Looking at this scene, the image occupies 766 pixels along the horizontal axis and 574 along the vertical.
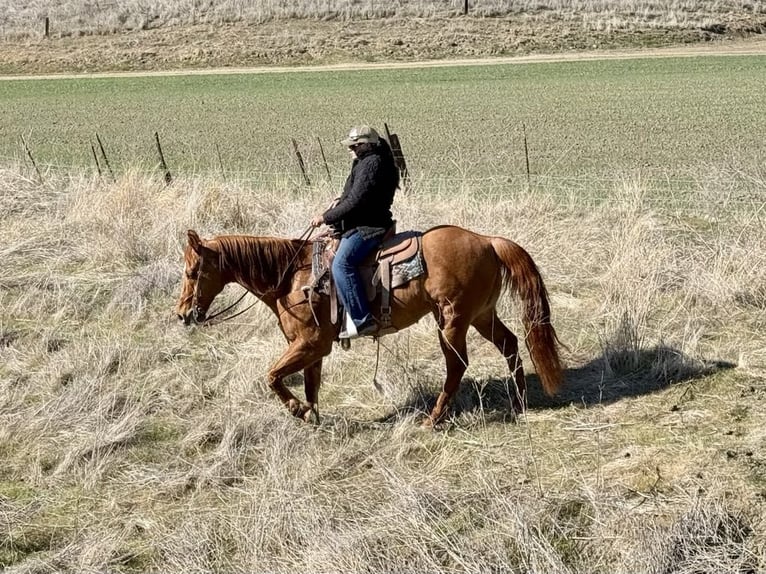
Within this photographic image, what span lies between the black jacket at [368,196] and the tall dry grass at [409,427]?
4.42 feet

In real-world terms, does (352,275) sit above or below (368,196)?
below

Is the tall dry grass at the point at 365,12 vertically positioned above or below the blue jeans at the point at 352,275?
above

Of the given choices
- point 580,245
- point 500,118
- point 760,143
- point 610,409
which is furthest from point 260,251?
point 500,118

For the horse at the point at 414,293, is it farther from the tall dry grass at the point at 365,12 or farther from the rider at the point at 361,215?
the tall dry grass at the point at 365,12

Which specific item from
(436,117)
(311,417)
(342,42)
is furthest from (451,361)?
(342,42)

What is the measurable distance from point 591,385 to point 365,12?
40667mm

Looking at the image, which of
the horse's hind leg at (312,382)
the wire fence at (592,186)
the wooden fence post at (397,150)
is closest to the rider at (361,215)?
the horse's hind leg at (312,382)

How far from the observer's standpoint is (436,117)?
74.8 feet

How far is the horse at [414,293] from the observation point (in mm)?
5836

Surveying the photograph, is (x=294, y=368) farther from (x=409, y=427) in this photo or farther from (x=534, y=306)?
(x=534, y=306)

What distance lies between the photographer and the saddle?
5.87 metres

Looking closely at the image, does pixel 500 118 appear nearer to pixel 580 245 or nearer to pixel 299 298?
pixel 580 245

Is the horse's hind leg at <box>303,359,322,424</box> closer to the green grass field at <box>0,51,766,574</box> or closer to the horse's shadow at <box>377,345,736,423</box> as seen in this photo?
the green grass field at <box>0,51,766,574</box>

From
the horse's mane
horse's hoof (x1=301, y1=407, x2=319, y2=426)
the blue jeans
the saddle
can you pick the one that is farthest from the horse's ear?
horse's hoof (x1=301, y1=407, x2=319, y2=426)
